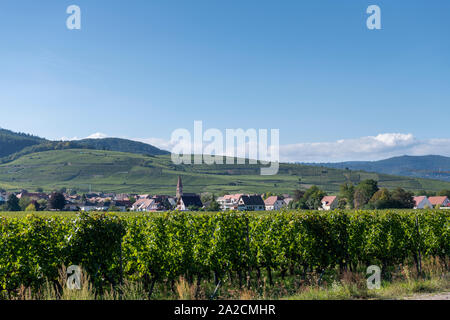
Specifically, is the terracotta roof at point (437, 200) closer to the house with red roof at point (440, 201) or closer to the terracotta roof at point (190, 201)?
the house with red roof at point (440, 201)

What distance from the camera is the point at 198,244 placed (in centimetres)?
1455

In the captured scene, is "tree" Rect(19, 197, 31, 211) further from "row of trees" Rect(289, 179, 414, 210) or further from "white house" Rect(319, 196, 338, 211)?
"white house" Rect(319, 196, 338, 211)

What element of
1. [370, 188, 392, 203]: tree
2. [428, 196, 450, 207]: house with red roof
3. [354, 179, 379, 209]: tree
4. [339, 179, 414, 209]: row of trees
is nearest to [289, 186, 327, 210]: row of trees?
[339, 179, 414, 209]: row of trees

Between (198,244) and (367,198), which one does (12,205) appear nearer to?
(367,198)

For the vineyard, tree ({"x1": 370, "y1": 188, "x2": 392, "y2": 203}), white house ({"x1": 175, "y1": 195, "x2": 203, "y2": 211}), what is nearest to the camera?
the vineyard

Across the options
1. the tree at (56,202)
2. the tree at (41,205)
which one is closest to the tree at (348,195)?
the tree at (56,202)

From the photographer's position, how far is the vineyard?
11781mm

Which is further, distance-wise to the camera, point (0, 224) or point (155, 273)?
point (155, 273)

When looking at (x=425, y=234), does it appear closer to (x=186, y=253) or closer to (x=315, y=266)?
(x=315, y=266)

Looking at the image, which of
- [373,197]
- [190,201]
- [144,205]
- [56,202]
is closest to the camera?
[373,197]

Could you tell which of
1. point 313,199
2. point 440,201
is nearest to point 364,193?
point 313,199

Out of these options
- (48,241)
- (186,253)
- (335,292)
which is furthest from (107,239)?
(335,292)
